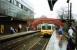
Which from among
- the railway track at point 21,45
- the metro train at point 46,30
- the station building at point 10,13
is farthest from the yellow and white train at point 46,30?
the railway track at point 21,45

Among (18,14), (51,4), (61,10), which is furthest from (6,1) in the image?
(51,4)

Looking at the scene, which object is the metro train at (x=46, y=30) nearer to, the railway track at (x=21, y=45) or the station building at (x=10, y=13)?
the station building at (x=10, y=13)

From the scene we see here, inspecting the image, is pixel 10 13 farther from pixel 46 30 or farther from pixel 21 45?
pixel 21 45

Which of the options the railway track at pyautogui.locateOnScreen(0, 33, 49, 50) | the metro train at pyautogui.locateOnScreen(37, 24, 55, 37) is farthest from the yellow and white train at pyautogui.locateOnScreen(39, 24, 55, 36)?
the railway track at pyautogui.locateOnScreen(0, 33, 49, 50)

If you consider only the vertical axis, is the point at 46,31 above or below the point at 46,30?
below

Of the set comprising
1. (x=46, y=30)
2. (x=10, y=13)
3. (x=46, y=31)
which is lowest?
(x=46, y=31)

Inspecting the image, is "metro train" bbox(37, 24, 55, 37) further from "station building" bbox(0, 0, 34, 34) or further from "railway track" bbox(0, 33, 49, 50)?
"railway track" bbox(0, 33, 49, 50)

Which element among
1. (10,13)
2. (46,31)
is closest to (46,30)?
(46,31)

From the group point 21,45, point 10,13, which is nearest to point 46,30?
point 10,13

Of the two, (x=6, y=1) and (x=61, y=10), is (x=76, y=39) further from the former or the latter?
(x=61, y=10)

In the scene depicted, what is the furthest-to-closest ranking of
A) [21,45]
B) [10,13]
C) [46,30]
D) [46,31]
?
1. [10,13]
2. [46,30]
3. [46,31]
4. [21,45]

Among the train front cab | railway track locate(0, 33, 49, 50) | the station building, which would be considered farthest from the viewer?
the train front cab

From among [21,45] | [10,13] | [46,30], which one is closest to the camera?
[21,45]

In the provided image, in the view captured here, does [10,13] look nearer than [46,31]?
No
